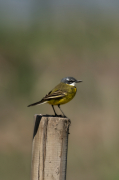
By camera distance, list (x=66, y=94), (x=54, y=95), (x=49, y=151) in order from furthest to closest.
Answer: (x=66, y=94) → (x=54, y=95) → (x=49, y=151)

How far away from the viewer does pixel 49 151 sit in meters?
2.76

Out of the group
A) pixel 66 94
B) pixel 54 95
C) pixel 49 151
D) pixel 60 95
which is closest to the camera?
pixel 49 151

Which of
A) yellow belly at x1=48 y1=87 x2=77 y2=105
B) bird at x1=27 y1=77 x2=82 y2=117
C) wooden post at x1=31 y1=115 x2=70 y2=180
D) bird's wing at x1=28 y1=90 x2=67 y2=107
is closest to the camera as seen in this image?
wooden post at x1=31 y1=115 x2=70 y2=180

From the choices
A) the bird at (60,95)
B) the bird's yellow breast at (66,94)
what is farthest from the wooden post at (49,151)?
the bird's yellow breast at (66,94)

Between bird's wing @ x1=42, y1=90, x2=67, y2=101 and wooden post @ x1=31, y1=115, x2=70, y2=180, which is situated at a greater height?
bird's wing @ x1=42, y1=90, x2=67, y2=101

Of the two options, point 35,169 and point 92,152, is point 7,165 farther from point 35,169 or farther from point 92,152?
point 35,169

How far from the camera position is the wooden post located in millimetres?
2754

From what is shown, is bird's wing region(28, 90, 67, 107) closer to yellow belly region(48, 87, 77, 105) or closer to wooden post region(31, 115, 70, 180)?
yellow belly region(48, 87, 77, 105)

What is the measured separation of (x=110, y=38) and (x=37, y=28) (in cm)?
380

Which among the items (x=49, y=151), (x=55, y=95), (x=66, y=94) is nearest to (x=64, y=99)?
(x=66, y=94)

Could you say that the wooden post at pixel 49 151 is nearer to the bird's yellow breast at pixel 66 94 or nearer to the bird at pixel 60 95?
the bird at pixel 60 95

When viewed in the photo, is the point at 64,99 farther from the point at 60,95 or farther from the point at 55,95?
the point at 55,95

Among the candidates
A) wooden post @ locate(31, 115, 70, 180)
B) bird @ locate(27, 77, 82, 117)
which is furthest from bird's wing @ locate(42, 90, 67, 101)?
wooden post @ locate(31, 115, 70, 180)

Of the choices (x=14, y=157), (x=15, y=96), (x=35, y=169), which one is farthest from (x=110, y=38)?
(x=35, y=169)
